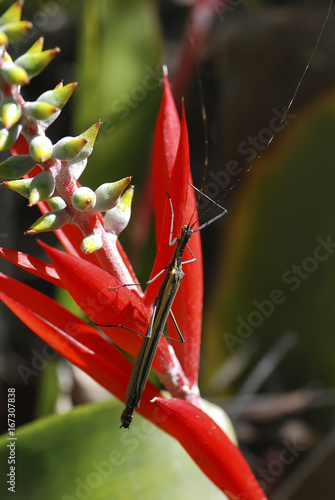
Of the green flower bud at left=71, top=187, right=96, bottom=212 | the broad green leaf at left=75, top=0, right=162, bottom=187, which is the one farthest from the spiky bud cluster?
the broad green leaf at left=75, top=0, right=162, bottom=187

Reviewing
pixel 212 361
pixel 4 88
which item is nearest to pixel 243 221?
pixel 212 361

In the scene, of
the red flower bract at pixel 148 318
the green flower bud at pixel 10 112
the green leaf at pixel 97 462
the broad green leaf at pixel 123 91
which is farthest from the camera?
the broad green leaf at pixel 123 91

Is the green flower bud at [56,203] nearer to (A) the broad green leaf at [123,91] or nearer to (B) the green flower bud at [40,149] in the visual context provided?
(B) the green flower bud at [40,149]

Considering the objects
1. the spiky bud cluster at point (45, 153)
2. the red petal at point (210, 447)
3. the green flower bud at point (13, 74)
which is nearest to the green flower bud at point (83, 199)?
the spiky bud cluster at point (45, 153)

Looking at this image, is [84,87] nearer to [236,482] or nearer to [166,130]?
[166,130]

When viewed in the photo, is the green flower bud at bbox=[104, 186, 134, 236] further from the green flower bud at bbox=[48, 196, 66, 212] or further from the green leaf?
the green leaf
